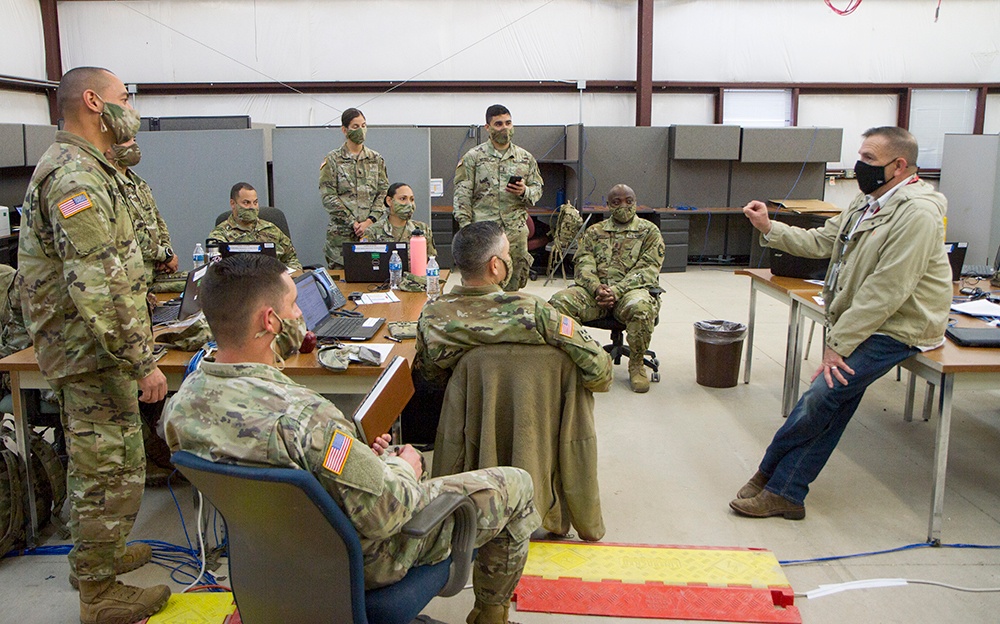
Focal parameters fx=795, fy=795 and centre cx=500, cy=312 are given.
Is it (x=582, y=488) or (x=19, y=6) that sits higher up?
(x=19, y=6)

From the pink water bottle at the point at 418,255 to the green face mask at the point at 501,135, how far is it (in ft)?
5.49

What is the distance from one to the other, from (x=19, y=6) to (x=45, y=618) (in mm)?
9558

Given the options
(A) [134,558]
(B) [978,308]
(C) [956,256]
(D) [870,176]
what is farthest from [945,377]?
(A) [134,558]

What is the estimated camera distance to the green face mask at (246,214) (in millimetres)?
5090

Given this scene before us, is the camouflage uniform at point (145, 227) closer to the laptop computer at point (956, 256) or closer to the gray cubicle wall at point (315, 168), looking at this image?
the gray cubicle wall at point (315, 168)

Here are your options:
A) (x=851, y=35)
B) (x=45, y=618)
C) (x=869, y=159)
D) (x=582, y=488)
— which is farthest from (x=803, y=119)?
(x=45, y=618)

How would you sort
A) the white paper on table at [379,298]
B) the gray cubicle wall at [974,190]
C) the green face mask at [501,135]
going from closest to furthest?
the white paper on table at [379,298], the green face mask at [501,135], the gray cubicle wall at [974,190]

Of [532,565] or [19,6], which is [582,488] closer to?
[532,565]

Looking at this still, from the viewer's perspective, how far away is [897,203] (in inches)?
112

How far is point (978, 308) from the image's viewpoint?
362 centimetres

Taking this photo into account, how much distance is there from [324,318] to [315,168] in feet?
12.9

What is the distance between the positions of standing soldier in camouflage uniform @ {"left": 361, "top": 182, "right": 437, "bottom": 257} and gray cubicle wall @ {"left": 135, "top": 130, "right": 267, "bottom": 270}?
228cm

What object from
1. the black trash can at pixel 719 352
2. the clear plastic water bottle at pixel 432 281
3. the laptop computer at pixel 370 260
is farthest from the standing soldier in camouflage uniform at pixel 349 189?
the black trash can at pixel 719 352

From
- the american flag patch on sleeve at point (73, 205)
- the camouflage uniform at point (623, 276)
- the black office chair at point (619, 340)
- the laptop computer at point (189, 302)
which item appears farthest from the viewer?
the black office chair at point (619, 340)
